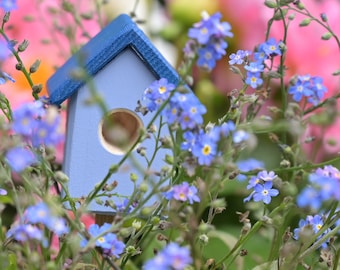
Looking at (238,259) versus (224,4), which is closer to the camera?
(238,259)

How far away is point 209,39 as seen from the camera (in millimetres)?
655

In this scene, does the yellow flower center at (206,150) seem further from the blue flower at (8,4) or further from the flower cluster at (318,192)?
the blue flower at (8,4)

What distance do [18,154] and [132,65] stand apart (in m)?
0.37

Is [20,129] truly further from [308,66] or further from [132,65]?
[308,66]

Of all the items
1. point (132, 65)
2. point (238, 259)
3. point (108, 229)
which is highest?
point (132, 65)

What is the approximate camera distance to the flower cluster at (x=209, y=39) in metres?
0.65

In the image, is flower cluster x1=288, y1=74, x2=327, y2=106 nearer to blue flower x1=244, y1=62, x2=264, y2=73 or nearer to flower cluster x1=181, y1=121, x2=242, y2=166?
blue flower x1=244, y1=62, x2=264, y2=73

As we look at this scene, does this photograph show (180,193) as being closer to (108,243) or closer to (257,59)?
(108,243)

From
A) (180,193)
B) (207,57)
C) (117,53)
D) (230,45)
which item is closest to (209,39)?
(207,57)

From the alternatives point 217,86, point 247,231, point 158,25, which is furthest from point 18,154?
point 158,25

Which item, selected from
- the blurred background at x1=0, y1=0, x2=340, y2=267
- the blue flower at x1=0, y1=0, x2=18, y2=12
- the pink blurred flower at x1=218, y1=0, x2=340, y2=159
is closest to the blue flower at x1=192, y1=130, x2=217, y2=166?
the blue flower at x1=0, y1=0, x2=18, y2=12

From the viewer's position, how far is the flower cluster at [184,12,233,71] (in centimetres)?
65

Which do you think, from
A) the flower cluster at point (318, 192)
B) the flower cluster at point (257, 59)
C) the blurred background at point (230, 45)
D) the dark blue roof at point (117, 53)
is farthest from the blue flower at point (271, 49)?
the blurred background at point (230, 45)

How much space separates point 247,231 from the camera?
82cm
